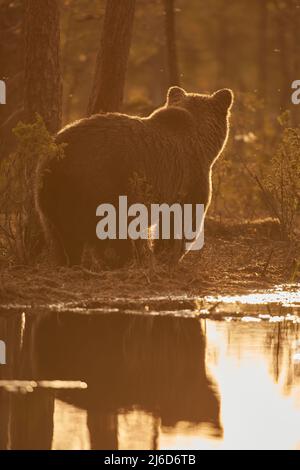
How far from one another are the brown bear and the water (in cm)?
130

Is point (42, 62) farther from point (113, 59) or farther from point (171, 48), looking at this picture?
point (171, 48)

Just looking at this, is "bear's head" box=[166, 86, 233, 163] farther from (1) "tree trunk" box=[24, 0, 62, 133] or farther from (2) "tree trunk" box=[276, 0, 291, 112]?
(2) "tree trunk" box=[276, 0, 291, 112]

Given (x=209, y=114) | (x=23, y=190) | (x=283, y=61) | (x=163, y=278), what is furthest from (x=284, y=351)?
(x=283, y=61)

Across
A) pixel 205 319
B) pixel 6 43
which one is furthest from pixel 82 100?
pixel 205 319

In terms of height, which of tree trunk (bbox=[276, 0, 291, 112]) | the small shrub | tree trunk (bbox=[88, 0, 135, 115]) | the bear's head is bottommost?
the small shrub

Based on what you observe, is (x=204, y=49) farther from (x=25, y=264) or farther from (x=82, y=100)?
(x=25, y=264)

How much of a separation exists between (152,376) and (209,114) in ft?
22.6

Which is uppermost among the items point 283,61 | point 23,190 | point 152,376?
point 283,61

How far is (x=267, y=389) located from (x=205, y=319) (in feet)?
8.74

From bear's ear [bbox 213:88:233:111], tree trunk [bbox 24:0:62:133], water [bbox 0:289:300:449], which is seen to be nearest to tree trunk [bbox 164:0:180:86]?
bear's ear [bbox 213:88:233:111]

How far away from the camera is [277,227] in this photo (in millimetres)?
16781

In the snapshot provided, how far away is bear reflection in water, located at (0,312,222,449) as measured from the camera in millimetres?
7258

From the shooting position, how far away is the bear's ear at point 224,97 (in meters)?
15.1

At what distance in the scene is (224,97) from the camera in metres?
A: 15.2
